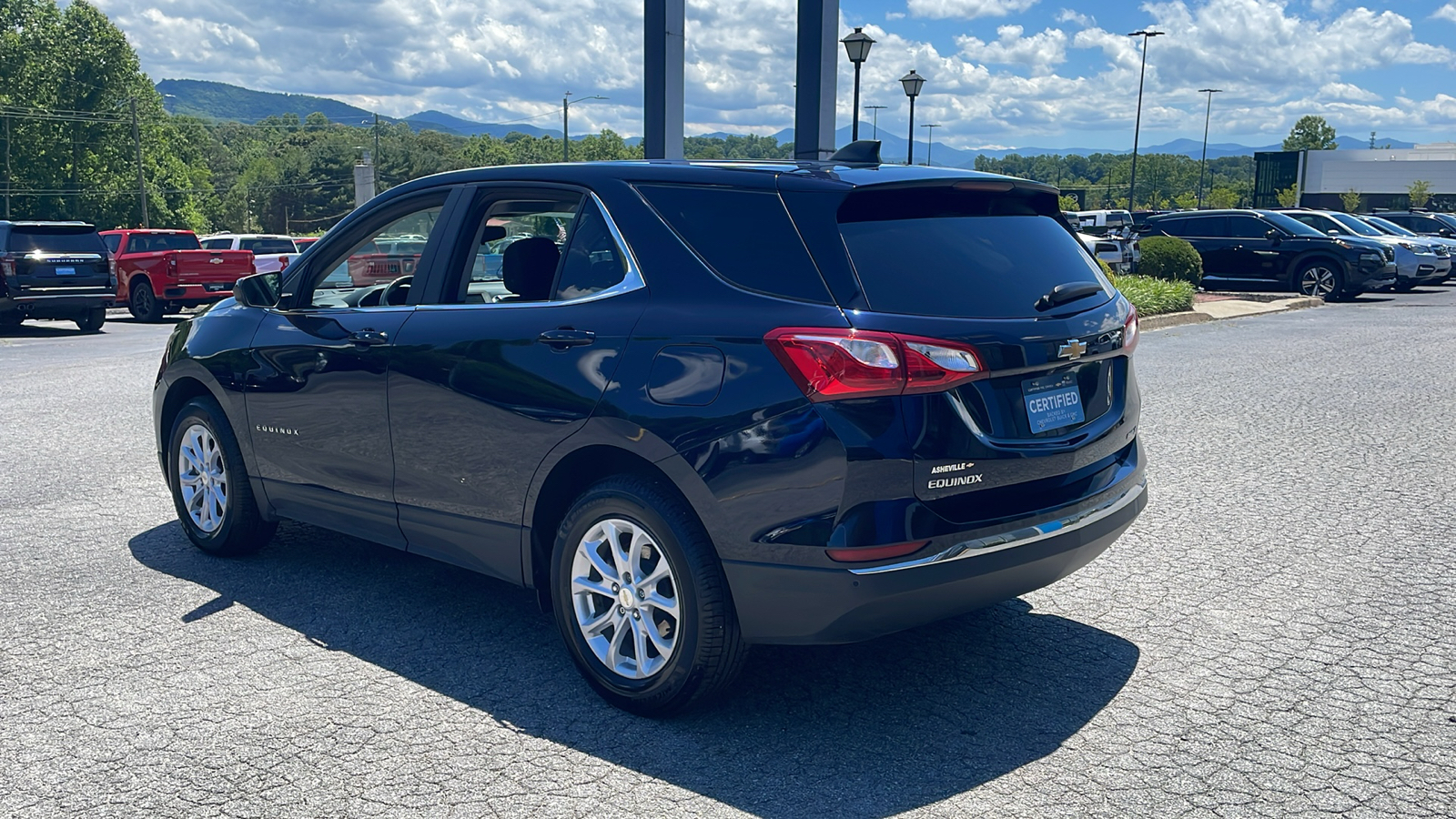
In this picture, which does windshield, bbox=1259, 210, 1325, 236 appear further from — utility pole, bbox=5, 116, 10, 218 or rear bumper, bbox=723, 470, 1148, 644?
utility pole, bbox=5, 116, 10, 218

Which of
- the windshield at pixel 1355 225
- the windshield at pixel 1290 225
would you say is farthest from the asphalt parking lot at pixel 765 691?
the windshield at pixel 1355 225

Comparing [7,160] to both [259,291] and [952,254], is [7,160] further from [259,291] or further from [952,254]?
[952,254]

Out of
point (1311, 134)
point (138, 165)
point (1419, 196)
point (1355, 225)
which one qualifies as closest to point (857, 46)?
point (1355, 225)

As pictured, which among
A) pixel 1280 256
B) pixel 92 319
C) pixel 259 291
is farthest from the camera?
pixel 1280 256

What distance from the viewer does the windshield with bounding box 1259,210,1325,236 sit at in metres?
25.2

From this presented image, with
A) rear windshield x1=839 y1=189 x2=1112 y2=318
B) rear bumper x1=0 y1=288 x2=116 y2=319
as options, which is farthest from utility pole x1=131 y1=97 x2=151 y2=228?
rear windshield x1=839 y1=189 x2=1112 y2=318

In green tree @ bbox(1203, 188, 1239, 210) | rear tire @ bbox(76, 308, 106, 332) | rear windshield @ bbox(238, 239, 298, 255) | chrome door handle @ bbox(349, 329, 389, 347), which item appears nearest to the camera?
chrome door handle @ bbox(349, 329, 389, 347)

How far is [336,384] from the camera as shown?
5023 millimetres

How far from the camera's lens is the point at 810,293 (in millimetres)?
3639

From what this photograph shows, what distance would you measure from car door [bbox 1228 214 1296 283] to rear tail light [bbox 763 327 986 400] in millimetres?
24236

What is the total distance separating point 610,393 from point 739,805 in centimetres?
132

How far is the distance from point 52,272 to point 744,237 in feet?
67.4

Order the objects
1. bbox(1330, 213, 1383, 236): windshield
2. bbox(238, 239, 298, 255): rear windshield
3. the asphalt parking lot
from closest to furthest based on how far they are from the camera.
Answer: the asphalt parking lot < bbox(1330, 213, 1383, 236): windshield < bbox(238, 239, 298, 255): rear windshield

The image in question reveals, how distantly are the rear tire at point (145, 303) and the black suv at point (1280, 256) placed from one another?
2087 centimetres
